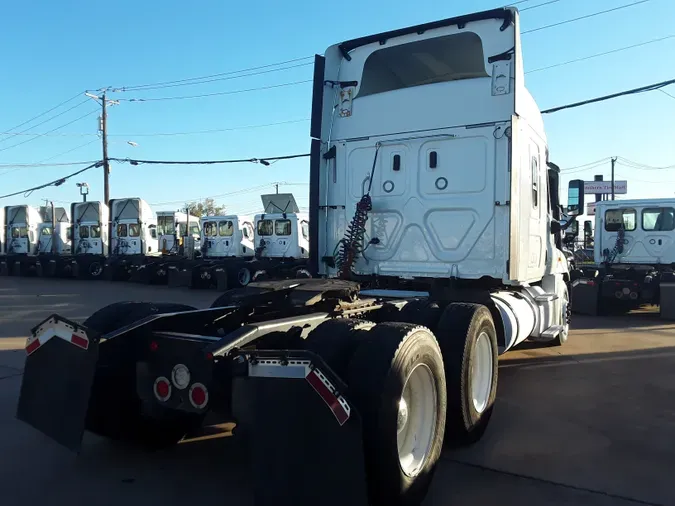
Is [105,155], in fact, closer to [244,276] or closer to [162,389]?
[244,276]

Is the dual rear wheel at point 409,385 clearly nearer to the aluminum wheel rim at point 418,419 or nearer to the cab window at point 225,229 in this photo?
the aluminum wheel rim at point 418,419

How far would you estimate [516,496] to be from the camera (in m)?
3.79

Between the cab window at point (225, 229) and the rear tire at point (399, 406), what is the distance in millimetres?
20964

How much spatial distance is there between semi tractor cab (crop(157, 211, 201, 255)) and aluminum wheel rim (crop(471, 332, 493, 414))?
23.2 meters

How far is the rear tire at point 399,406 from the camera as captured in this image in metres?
3.17

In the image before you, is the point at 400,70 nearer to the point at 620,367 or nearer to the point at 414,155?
the point at 414,155

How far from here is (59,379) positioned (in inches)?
146

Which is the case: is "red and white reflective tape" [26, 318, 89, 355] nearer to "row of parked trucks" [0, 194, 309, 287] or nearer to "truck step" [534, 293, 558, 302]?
"truck step" [534, 293, 558, 302]

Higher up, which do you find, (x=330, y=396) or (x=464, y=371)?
(x=330, y=396)

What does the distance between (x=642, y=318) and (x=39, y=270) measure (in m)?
26.5

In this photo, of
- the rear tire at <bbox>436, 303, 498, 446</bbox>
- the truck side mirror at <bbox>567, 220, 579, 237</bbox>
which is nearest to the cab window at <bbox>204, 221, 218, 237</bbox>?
the truck side mirror at <bbox>567, 220, 579, 237</bbox>

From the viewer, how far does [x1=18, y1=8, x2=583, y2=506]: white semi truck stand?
9.80 ft

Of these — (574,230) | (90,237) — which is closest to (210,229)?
(90,237)

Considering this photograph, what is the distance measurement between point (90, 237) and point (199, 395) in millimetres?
27073
